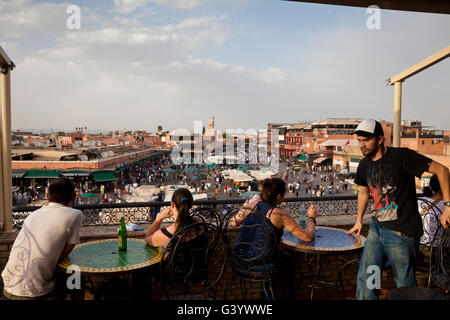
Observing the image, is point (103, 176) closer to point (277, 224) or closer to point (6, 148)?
point (6, 148)

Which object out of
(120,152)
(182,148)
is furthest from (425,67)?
(182,148)

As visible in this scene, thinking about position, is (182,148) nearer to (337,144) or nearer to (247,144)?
(247,144)

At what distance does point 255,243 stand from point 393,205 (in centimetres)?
88

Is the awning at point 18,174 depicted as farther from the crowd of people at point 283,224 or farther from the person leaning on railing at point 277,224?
the person leaning on railing at point 277,224

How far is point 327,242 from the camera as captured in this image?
7.45 feet

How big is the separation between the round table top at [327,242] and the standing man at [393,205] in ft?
0.74

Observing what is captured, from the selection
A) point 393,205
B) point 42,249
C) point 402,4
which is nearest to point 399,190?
point 393,205

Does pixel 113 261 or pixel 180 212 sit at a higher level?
pixel 180 212

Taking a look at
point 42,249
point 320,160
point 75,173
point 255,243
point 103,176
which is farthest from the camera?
point 320,160

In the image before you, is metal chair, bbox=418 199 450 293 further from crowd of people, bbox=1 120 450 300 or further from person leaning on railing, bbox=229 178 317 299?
person leaning on railing, bbox=229 178 317 299

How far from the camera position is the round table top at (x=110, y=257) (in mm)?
1840

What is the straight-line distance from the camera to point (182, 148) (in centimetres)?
5791

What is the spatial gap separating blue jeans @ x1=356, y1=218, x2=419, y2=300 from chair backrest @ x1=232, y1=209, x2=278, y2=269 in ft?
1.87

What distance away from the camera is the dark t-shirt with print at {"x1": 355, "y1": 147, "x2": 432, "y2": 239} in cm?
178
